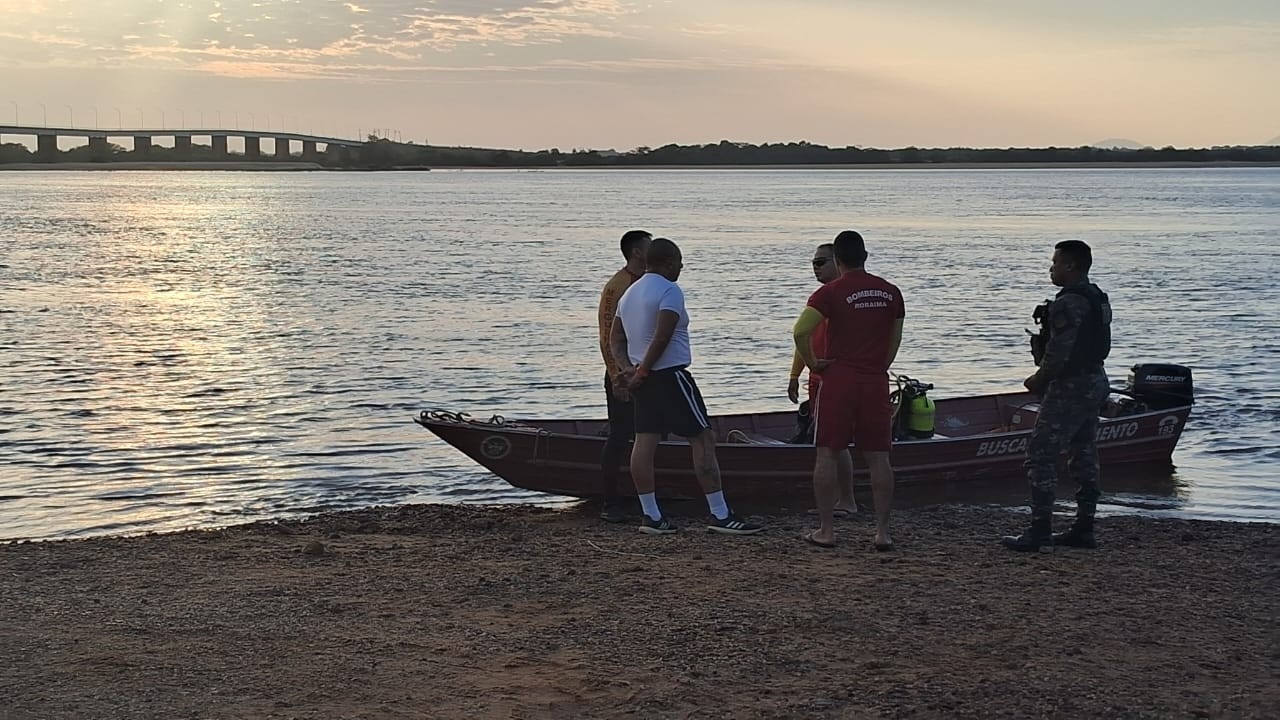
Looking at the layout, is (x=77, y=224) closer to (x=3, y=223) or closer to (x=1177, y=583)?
(x=3, y=223)

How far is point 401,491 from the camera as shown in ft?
41.0

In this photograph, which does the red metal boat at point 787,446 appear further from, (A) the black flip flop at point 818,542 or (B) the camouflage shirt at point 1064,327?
(B) the camouflage shirt at point 1064,327

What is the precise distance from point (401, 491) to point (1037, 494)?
5969 millimetres

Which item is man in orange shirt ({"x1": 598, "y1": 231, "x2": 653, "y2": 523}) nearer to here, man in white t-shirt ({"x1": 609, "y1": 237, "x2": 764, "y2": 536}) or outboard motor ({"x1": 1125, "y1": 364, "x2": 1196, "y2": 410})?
man in white t-shirt ({"x1": 609, "y1": 237, "x2": 764, "y2": 536})

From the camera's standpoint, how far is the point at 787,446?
11.1 metres

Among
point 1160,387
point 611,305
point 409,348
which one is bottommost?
point 409,348

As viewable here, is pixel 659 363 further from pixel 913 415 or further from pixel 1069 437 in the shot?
pixel 913 415

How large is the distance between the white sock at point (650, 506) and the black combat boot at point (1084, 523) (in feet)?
8.01

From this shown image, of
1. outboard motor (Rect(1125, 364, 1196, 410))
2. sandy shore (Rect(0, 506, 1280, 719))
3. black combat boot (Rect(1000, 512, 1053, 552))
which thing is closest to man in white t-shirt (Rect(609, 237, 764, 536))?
sandy shore (Rect(0, 506, 1280, 719))

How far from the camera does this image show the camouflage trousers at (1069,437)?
8.10 meters

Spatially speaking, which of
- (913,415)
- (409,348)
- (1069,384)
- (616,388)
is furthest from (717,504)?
(409,348)

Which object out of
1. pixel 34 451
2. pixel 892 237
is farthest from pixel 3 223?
pixel 34 451

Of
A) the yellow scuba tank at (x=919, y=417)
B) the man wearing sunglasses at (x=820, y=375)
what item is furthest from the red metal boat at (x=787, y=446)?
the man wearing sunglasses at (x=820, y=375)

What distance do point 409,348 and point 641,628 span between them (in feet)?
56.6
